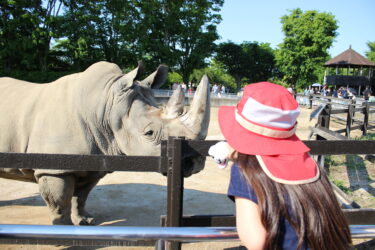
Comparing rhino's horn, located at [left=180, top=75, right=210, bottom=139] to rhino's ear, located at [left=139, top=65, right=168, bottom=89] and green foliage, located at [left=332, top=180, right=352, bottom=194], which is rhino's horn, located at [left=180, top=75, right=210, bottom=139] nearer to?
rhino's ear, located at [left=139, top=65, right=168, bottom=89]

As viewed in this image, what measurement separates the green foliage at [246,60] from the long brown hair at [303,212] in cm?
4490

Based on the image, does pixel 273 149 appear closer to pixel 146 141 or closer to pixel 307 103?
pixel 146 141

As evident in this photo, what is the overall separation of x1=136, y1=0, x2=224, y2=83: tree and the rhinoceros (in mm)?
24571

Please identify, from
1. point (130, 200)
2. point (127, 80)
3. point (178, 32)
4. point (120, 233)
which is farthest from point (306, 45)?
point (120, 233)

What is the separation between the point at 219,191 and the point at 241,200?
15.5ft

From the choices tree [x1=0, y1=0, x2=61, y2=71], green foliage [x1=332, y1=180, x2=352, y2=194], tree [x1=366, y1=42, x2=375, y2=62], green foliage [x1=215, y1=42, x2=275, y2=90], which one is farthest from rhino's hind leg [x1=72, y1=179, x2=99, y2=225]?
tree [x1=366, y1=42, x2=375, y2=62]

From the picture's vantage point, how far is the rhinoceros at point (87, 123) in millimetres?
3209

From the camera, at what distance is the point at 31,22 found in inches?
870

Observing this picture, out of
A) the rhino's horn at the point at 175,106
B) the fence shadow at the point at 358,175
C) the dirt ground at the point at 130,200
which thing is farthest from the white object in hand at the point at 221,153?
the fence shadow at the point at 358,175

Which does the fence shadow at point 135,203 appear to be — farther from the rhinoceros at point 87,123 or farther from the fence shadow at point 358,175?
the fence shadow at point 358,175

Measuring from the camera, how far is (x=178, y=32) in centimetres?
3039

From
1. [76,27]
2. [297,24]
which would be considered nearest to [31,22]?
[76,27]

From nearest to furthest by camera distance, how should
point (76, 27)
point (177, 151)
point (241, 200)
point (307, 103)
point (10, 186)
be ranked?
point (241, 200)
point (177, 151)
point (10, 186)
point (307, 103)
point (76, 27)

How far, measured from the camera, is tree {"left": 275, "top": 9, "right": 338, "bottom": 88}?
116 feet
